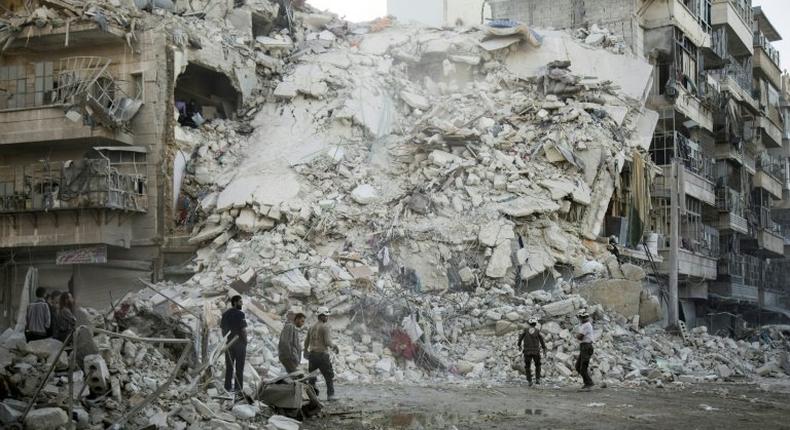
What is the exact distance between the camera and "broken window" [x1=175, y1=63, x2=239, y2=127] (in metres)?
23.4

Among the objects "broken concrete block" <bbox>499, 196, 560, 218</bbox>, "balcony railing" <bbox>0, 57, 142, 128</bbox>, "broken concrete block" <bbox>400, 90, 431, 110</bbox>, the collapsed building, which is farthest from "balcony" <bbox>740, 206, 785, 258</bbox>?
"balcony railing" <bbox>0, 57, 142, 128</bbox>

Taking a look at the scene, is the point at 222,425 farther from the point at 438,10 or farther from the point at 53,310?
the point at 438,10

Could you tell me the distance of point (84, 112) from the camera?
64.2 feet

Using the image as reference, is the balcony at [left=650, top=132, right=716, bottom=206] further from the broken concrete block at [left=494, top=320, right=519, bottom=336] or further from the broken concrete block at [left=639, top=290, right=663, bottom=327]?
the broken concrete block at [left=494, top=320, right=519, bottom=336]

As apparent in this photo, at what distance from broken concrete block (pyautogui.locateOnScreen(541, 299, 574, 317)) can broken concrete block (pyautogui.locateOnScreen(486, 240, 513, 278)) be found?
177 centimetres

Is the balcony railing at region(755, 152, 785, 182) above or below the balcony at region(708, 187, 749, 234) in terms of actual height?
above

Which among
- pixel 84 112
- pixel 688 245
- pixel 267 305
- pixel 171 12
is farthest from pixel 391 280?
pixel 688 245

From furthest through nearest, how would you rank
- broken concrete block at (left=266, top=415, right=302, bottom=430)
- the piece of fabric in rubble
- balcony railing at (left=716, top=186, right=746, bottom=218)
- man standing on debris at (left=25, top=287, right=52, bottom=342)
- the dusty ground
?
balcony railing at (left=716, top=186, right=746, bottom=218)
the piece of fabric in rubble
man standing on debris at (left=25, top=287, right=52, bottom=342)
the dusty ground
broken concrete block at (left=266, top=415, right=302, bottom=430)

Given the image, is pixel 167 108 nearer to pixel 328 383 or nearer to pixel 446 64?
pixel 446 64

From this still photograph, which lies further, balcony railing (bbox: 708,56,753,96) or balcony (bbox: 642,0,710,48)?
balcony railing (bbox: 708,56,753,96)

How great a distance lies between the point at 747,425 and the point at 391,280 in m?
9.26

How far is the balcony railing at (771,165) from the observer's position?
38188 millimetres

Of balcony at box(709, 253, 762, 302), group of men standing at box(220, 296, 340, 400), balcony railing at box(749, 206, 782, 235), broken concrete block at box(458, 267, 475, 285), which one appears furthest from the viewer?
balcony railing at box(749, 206, 782, 235)

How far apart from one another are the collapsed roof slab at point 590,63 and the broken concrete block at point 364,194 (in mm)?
7758
